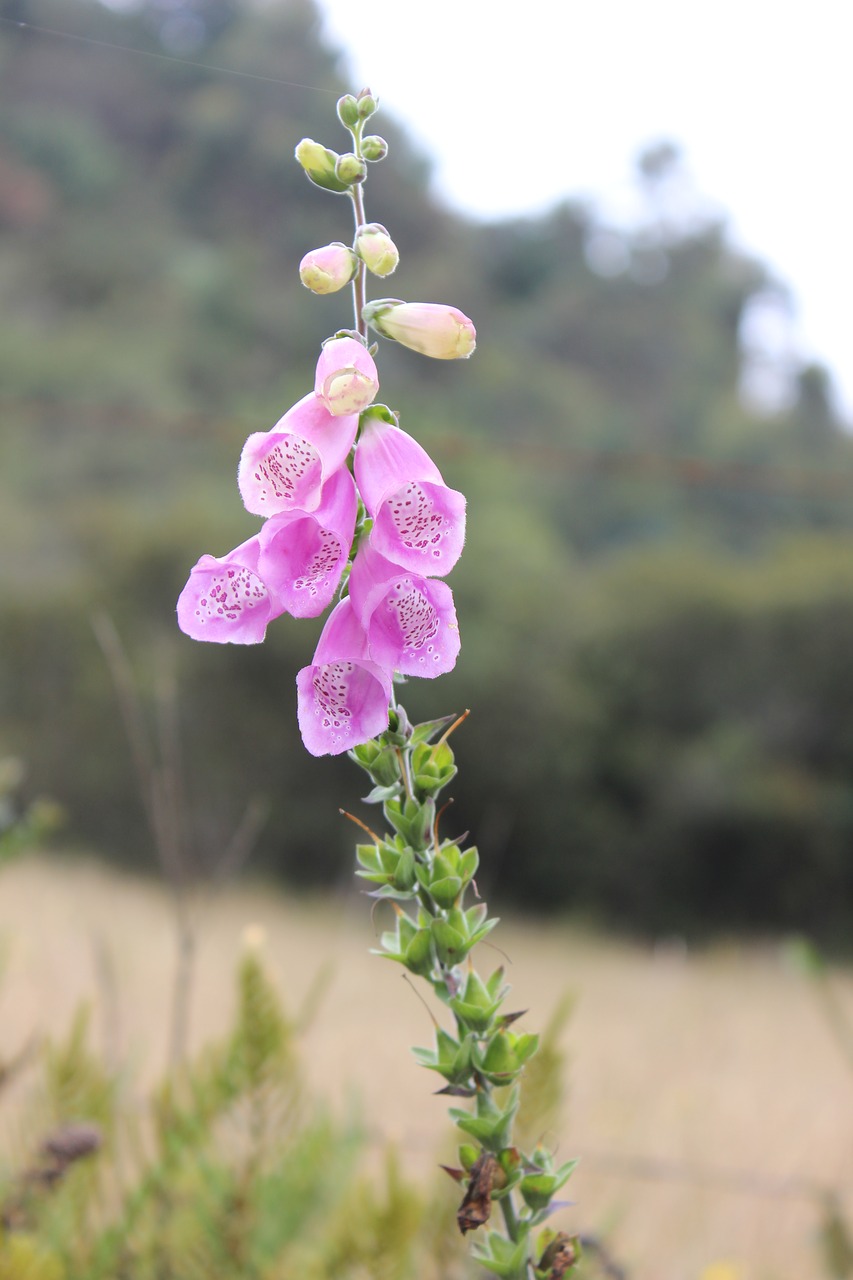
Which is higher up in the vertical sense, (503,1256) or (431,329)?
(431,329)

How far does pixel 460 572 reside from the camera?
7297 millimetres

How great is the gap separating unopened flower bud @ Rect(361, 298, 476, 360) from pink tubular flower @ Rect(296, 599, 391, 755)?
95 millimetres

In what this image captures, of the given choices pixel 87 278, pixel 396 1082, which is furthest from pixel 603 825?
pixel 87 278

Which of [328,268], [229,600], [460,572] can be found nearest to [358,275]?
[328,268]

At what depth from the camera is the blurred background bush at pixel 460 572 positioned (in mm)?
6777

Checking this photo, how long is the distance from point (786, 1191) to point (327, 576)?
55.2 inches

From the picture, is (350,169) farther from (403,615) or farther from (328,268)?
(403,615)

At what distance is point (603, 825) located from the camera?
22.7 feet

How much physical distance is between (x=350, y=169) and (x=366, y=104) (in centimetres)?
4

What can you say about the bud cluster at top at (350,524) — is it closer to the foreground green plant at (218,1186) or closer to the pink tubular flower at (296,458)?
the pink tubular flower at (296,458)

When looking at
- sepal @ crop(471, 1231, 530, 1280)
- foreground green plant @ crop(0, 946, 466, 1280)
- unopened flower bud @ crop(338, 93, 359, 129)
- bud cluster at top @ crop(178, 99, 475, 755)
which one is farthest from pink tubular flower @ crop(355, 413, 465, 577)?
foreground green plant @ crop(0, 946, 466, 1280)

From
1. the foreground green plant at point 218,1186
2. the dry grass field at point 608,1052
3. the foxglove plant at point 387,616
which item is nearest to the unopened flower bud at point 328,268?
the foxglove plant at point 387,616

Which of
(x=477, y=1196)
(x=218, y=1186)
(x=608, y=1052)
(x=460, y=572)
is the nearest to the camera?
(x=477, y=1196)

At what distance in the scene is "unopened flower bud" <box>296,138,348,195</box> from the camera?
392mm
